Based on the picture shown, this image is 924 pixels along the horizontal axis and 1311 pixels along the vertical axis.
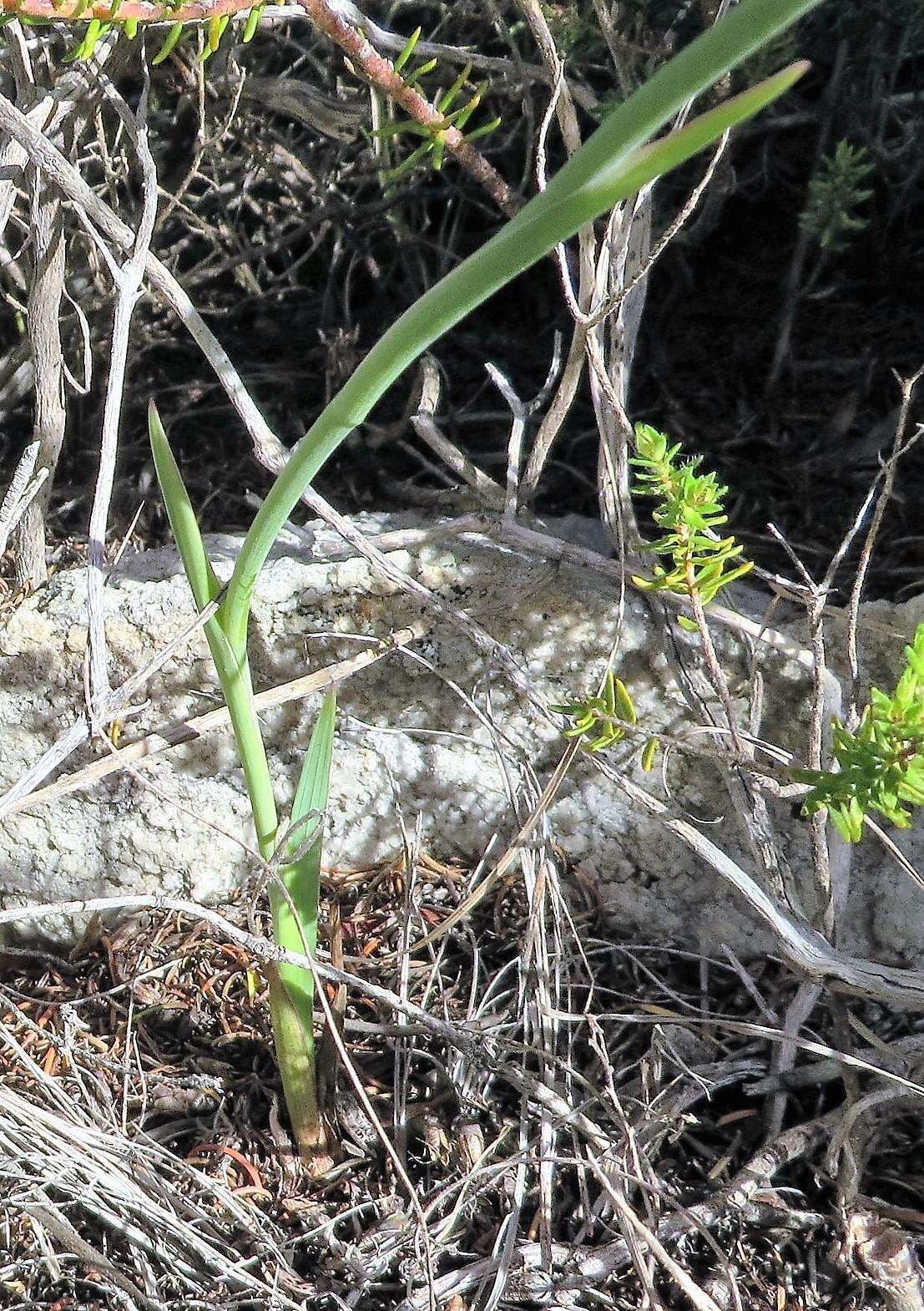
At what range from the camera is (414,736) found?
3.71 feet

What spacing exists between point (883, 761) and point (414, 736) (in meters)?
0.55

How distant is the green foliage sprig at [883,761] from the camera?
2.24ft

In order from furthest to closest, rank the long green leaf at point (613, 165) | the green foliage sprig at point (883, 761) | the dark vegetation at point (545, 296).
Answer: the dark vegetation at point (545, 296) < the green foliage sprig at point (883, 761) < the long green leaf at point (613, 165)

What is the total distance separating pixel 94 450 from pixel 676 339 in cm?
82

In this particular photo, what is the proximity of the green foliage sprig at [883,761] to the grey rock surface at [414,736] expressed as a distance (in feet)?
0.95

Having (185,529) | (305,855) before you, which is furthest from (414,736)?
(185,529)

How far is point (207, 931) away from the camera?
3.72 ft

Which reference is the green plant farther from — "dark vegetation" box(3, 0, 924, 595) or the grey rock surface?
"dark vegetation" box(3, 0, 924, 595)

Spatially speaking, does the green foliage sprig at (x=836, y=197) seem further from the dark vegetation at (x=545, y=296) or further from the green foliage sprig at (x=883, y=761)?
the green foliage sprig at (x=883, y=761)

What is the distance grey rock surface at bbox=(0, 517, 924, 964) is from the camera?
1056 millimetres

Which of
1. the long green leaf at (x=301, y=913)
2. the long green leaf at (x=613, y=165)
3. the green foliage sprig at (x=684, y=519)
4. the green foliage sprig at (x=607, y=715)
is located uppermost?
the long green leaf at (x=613, y=165)

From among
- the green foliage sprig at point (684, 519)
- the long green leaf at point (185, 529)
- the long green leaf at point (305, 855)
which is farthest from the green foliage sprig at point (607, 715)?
the long green leaf at point (185, 529)

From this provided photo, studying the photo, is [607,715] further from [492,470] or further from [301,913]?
[492,470]

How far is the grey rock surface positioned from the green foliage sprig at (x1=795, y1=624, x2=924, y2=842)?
0.95ft
